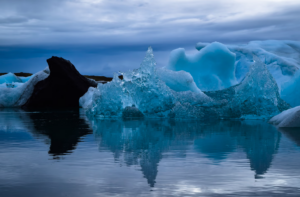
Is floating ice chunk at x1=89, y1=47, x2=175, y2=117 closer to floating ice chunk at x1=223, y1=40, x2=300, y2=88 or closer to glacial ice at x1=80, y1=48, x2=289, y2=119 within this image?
glacial ice at x1=80, y1=48, x2=289, y2=119

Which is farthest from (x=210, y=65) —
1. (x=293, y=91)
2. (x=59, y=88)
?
(x=59, y=88)

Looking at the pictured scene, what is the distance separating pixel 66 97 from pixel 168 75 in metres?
9.99

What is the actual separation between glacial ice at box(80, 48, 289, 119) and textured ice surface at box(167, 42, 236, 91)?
5.55 metres

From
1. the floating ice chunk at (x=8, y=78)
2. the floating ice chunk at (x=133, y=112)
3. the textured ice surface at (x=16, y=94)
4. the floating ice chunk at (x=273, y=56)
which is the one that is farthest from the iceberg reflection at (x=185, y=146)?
the floating ice chunk at (x=8, y=78)

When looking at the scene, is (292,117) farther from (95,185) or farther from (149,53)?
(95,185)

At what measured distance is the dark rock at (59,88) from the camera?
2109 cm

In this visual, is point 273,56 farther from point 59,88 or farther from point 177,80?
point 59,88

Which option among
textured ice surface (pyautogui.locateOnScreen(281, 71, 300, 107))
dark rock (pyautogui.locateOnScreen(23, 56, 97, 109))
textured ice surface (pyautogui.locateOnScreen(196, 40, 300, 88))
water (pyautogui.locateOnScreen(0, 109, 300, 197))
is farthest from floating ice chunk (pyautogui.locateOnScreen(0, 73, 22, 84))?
water (pyautogui.locateOnScreen(0, 109, 300, 197))

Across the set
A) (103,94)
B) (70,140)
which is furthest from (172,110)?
(70,140)

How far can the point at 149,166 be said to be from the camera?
13.2ft

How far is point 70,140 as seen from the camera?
6176 mm

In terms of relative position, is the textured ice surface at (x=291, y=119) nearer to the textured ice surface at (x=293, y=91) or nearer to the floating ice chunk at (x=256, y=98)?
the floating ice chunk at (x=256, y=98)

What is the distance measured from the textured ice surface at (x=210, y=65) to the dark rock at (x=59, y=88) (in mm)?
6609

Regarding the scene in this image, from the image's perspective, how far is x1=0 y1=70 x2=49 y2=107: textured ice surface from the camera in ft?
66.9
